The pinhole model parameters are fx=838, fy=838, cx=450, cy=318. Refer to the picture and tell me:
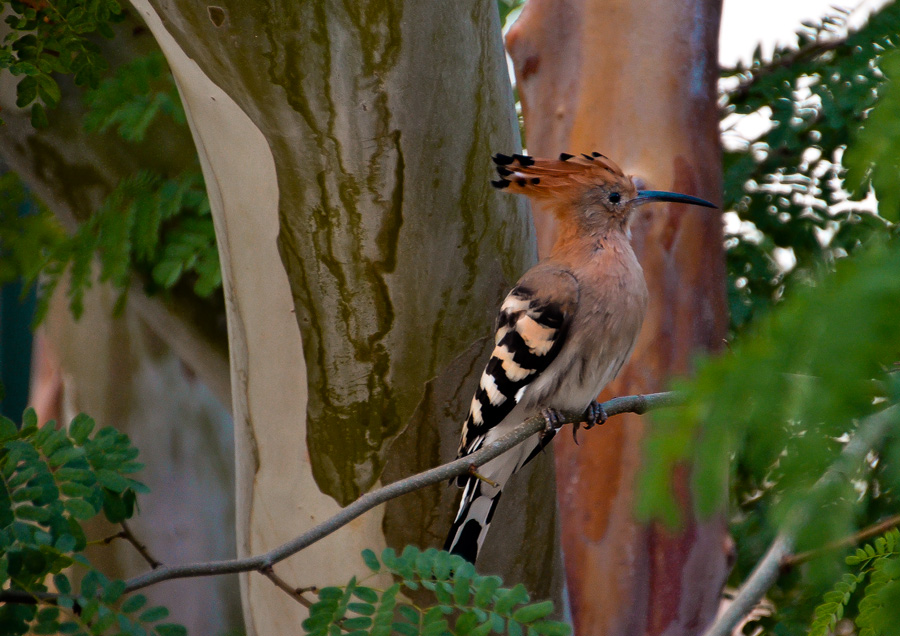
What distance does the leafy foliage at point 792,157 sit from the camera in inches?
71.2

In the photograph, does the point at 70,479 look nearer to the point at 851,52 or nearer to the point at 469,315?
the point at 469,315

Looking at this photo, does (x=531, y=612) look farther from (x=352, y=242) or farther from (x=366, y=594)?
(x=352, y=242)

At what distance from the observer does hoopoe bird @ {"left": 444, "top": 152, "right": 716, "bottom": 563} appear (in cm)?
121

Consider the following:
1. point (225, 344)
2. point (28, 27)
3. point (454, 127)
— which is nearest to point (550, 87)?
point (454, 127)

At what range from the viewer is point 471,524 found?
4.13 ft

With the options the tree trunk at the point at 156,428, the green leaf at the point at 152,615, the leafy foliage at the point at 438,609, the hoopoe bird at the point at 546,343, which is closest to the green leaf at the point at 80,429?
the green leaf at the point at 152,615

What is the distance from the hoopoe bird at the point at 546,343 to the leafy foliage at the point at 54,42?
694 millimetres

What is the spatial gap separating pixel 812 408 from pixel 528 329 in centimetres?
82

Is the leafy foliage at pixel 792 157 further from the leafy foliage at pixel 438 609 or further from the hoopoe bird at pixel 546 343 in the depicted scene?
the leafy foliage at pixel 438 609

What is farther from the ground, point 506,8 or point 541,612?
point 506,8

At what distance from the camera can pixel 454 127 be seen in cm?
118

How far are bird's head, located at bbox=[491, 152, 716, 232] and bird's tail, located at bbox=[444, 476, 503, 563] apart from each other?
0.48 meters

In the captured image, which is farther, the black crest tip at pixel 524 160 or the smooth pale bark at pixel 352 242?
the black crest tip at pixel 524 160

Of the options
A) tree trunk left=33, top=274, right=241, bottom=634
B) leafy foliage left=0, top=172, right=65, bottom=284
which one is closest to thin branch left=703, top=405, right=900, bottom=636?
leafy foliage left=0, top=172, right=65, bottom=284
